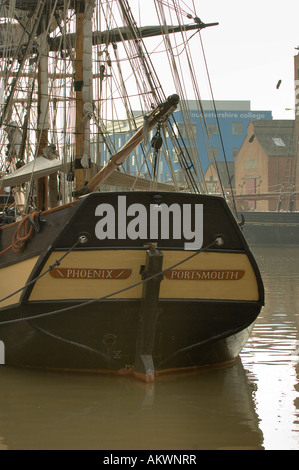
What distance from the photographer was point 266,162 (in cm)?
6806

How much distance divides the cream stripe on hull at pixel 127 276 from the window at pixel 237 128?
81.0m

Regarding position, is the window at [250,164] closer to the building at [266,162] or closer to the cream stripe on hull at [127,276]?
the building at [266,162]

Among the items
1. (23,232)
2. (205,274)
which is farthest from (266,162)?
(205,274)

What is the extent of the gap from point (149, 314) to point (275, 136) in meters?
62.7

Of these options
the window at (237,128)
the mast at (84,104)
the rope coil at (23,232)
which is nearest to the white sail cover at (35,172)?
the mast at (84,104)

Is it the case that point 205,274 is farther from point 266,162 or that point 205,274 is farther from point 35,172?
point 266,162

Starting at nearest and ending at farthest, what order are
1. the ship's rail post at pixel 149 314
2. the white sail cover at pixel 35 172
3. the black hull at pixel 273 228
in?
the ship's rail post at pixel 149 314, the white sail cover at pixel 35 172, the black hull at pixel 273 228

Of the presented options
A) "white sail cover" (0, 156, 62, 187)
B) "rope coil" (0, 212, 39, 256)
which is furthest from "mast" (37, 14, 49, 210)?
"rope coil" (0, 212, 39, 256)

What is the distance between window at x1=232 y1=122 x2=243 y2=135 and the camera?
90.1 metres

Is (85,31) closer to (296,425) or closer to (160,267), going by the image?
(160,267)

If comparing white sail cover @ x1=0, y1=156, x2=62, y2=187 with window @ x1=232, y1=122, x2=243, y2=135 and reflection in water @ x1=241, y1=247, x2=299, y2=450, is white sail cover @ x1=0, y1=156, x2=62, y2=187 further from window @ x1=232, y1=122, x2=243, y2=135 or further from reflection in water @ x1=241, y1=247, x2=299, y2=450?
window @ x1=232, y1=122, x2=243, y2=135

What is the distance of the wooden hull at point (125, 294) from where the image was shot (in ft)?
32.1

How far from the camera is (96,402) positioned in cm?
883
